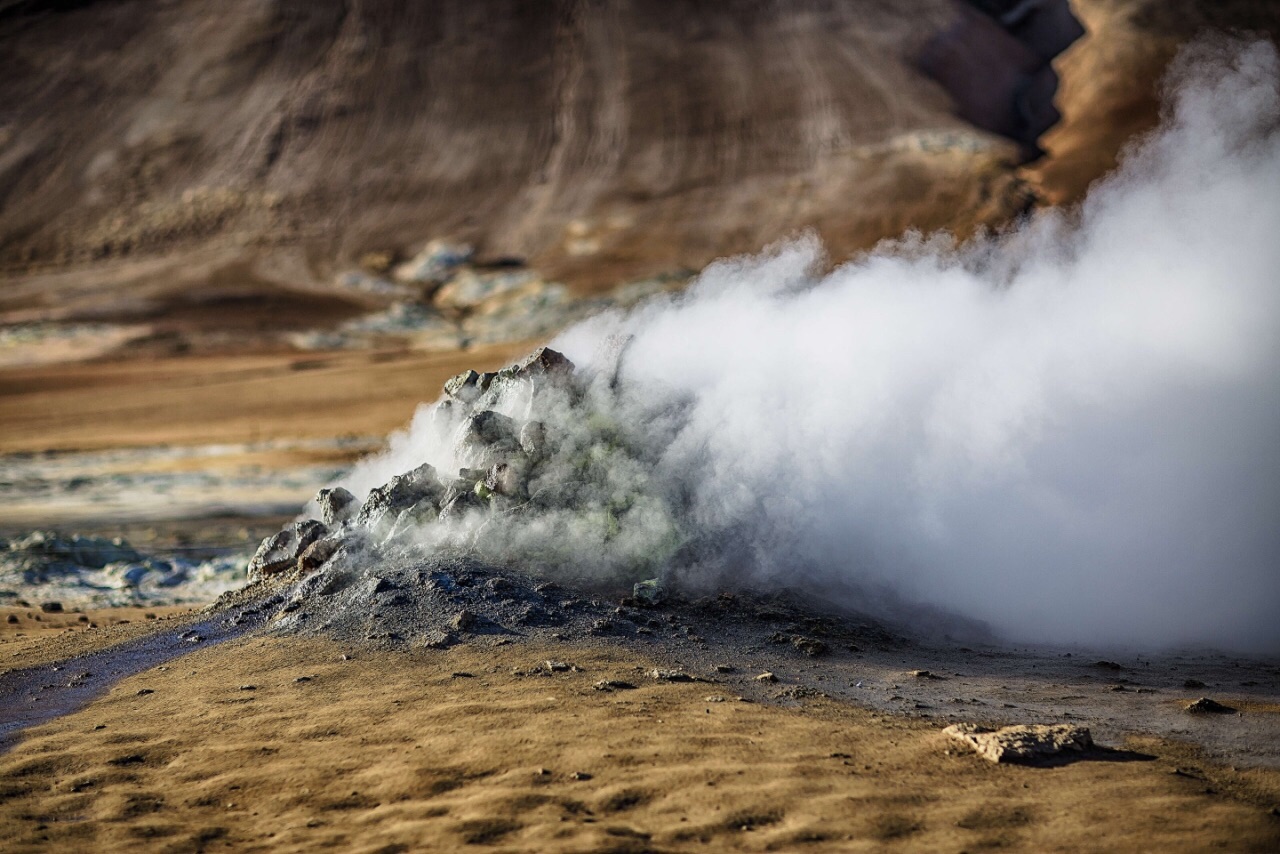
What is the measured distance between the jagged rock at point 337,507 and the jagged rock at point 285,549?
0.25 ft

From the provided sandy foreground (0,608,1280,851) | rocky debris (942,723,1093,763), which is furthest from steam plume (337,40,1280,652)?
rocky debris (942,723,1093,763)

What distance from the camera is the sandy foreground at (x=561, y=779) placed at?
3.57m

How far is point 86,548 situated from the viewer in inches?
414

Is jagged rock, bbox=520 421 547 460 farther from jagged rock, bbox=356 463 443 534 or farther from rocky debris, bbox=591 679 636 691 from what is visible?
rocky debris, bbox=591 679 636 691

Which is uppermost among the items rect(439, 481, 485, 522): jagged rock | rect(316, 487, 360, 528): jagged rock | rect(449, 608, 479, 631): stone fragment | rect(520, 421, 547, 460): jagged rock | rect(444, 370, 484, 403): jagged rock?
rect(444, 370, 484, 403): jagged rock

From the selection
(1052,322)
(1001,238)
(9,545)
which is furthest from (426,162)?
(1052,322)

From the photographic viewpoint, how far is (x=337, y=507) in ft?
24.5

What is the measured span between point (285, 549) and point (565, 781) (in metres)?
4.18

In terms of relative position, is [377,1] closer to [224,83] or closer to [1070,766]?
[224,83]

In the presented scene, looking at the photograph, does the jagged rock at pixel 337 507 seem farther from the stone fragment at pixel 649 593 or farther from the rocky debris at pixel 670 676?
the rocky debris at pixel 670 676

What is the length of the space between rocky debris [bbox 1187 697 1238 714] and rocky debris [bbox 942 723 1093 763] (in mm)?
834

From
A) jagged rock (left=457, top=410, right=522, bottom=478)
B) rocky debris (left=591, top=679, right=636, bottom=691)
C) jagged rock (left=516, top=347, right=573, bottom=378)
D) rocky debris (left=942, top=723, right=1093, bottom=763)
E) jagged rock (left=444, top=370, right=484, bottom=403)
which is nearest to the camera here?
rocky debris (left=942, top=723, right=1093, bottom=763)

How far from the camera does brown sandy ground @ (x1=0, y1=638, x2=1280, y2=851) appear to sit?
356 cm

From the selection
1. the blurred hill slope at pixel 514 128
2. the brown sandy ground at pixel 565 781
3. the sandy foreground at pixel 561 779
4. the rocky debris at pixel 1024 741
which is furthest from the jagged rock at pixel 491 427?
the blurred hill slope at pixel 514 128
